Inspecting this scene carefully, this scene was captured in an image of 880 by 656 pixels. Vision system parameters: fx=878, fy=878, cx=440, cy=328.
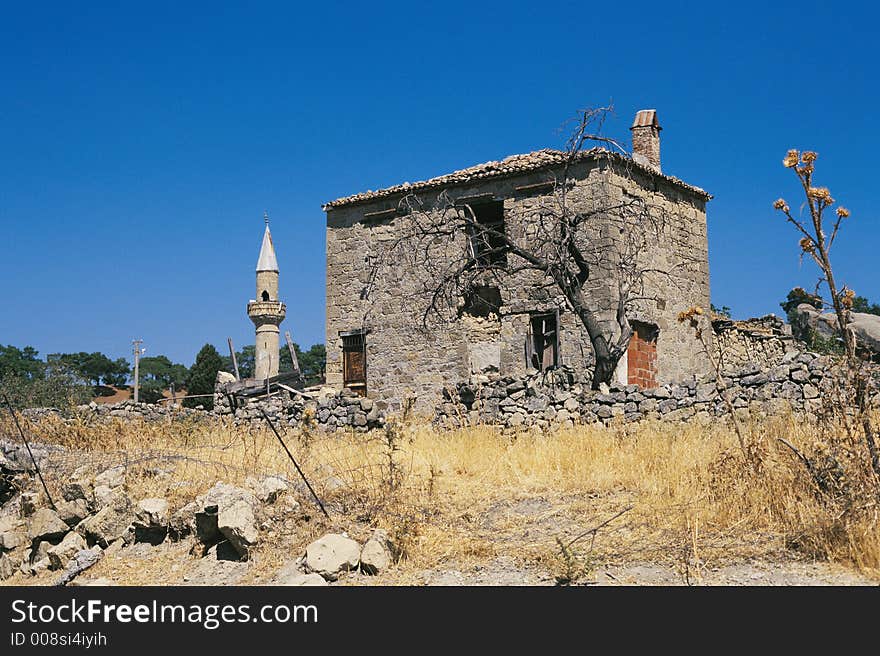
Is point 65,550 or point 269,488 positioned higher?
point 269,488

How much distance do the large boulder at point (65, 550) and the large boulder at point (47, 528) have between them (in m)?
0.30

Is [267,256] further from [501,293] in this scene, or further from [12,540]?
[12,540]

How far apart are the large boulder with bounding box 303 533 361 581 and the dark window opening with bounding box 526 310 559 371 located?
12184mm

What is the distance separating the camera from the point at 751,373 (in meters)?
12.5

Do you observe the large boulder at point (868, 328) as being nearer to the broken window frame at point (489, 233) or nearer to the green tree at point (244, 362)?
the broken window frame at point (489, 233)

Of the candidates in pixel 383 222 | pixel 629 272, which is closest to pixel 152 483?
pixel 629 272

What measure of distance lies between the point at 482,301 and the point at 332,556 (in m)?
13.4

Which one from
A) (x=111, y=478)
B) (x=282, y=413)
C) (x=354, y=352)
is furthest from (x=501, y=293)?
(x=111, y=478)

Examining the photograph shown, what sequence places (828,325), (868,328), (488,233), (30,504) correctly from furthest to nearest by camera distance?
1. (868,328)
2. (828,325)
3. (488,233)
4. (30,504)

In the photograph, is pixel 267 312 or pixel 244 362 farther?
pixel 244 362

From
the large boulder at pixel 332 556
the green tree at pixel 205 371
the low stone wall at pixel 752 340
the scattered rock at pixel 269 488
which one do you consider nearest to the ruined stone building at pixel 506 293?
the low stone wall at pixel 752 340

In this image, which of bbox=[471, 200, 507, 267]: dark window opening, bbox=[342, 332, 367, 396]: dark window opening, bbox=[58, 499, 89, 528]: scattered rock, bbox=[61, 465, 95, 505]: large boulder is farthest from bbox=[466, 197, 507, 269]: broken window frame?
bbox=[58, 499, 89, 528]: scattered rock

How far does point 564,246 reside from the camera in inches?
651

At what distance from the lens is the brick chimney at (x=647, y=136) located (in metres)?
20.7
